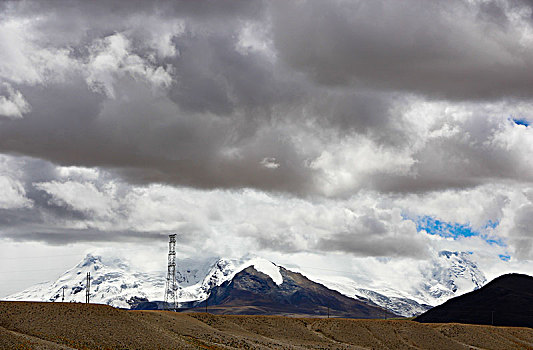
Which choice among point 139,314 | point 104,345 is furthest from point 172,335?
point 104,345

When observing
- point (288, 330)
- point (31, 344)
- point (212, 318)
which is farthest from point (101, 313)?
point (288, 330)

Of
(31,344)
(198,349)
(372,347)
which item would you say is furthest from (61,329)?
(372,347)

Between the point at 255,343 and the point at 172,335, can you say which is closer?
the point at 172,335

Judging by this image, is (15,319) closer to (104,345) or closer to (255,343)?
(104,345)

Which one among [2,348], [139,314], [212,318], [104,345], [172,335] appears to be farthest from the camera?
[212,318]

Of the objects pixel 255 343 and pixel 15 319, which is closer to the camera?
pixel 15 319

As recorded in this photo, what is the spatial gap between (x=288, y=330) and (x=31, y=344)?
100524 mm

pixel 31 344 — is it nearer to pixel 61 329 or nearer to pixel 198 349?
pixel 61 329

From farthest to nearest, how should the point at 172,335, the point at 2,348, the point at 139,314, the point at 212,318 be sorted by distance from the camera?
the point at 212,318 < the point at 139,314 < the point at 172,335 < the point at 2,348

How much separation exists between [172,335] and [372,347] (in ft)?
232

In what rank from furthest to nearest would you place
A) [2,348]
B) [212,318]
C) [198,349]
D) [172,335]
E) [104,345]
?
[212,318] → [172,335] → [198,349] → [104,345] → [2,348]

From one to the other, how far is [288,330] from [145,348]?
73845 mm

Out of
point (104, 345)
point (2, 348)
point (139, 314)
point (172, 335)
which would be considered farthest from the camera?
point (139, 314)

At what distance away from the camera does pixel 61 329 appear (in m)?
130
